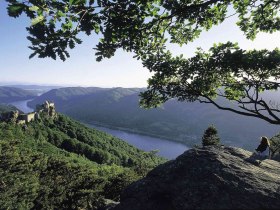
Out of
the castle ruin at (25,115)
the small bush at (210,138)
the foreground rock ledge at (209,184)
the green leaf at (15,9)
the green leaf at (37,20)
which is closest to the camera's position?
the green leaf at (15,9)

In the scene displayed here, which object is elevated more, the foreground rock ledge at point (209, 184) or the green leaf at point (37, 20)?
the green leaf at point (37, 20)

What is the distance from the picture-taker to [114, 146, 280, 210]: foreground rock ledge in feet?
47.1

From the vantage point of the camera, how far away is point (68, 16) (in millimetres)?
8867

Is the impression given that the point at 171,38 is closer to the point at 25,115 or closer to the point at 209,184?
the point at 209,184

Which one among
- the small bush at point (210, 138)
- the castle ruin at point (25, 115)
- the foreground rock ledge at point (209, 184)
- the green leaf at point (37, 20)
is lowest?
the castle ruin at point (25, 115)

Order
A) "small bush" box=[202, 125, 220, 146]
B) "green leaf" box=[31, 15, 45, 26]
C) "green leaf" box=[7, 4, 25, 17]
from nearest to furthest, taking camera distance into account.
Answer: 1. "green leaf" box=[7, 4, 25, 17]
2. "green leaf" box=[31, 15, 45, 26]
3. "small bush" box=[202, 125, 220, 146]

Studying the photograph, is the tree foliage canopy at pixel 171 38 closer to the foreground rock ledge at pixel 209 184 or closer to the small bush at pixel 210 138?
the foreground rock ledge at pixel 209 184

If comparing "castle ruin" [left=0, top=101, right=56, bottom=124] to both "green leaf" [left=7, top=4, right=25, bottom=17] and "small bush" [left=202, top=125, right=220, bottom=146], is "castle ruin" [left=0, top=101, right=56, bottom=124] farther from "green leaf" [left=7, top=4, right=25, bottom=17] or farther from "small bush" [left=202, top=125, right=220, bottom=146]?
"green leaf" [left=7, top=4, right=25, bottom=17]

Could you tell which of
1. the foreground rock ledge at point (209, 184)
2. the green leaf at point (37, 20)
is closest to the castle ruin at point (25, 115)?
the foreground rock ledge at point (209, 184)

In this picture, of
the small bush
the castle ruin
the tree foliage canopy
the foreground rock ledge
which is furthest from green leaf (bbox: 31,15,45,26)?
the castle ruin

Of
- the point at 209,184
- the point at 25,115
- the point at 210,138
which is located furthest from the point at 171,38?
the point at 25,115

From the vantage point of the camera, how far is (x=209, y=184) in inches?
595

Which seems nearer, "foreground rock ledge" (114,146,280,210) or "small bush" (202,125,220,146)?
"foreground rock ledge" (114,146,280,210)

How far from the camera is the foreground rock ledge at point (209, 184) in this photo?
565 inches
